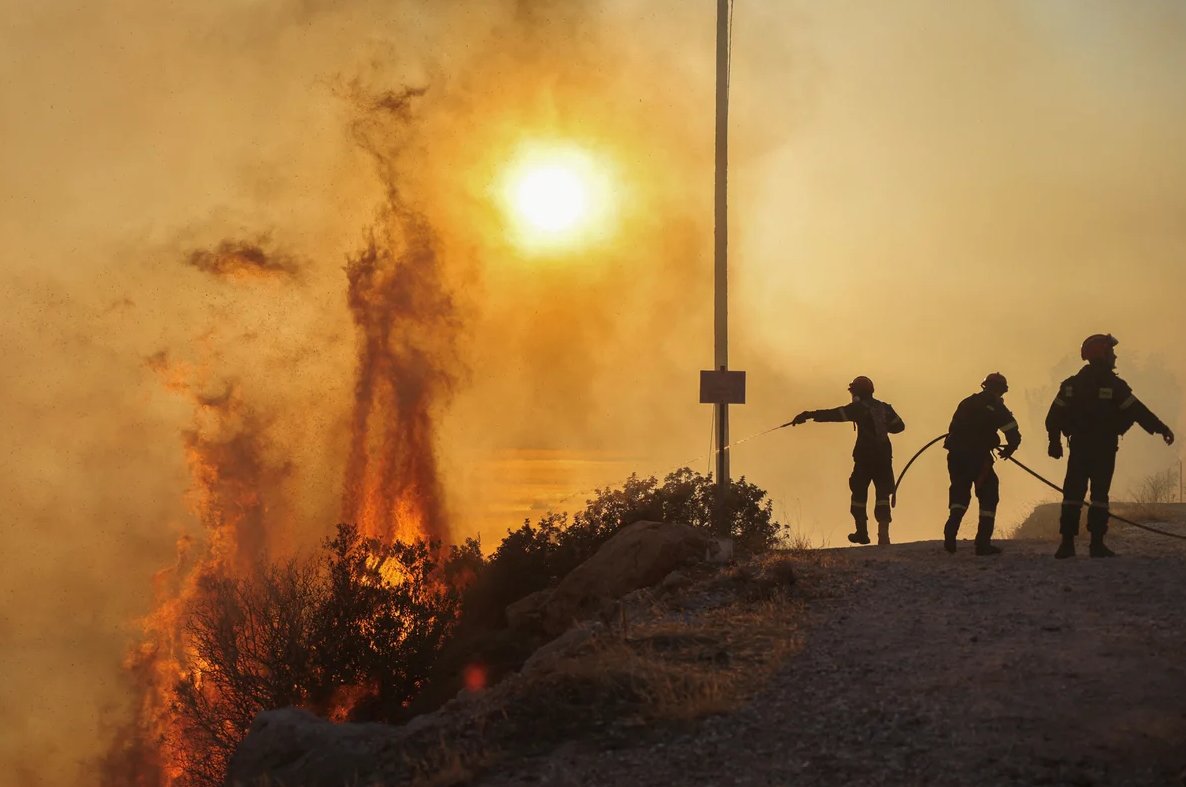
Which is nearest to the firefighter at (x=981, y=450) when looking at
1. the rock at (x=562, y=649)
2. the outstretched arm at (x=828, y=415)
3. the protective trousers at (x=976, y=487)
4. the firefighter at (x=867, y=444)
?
the protective trousers at (x=976, y=487)

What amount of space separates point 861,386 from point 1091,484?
161 inches

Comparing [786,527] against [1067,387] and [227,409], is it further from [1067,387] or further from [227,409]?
[227,409]

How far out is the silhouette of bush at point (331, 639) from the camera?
60.5 ft

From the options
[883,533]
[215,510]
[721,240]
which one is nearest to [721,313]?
[721,240]

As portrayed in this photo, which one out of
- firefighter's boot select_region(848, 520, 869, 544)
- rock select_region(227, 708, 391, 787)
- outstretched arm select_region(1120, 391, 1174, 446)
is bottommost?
rock select_region(227, 708, 391, 787)

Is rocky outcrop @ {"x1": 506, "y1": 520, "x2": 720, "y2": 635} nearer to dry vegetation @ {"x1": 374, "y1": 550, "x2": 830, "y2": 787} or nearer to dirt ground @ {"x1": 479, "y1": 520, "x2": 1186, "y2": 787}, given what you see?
dry vegetation @ {"x1": 374, "y1": 550, "x2": 830, "y2": 787}

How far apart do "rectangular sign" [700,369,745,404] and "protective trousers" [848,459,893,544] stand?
1.96 metres

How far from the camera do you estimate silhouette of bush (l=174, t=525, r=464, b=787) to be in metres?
18.4

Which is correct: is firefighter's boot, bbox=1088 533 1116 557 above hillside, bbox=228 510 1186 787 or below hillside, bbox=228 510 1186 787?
above

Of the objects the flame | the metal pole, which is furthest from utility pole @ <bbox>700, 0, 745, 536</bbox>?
the flame

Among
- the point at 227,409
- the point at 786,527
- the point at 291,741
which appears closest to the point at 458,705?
the point at 291,741

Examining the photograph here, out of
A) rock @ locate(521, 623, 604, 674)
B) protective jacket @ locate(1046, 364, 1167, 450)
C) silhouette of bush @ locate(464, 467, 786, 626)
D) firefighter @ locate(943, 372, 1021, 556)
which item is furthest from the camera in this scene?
silhouette of bush @ locate(464, 467, 786, 626)

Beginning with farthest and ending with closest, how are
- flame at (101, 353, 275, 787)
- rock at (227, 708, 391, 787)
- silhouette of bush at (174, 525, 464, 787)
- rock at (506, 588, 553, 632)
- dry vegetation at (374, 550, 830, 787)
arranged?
flame at (101, 353, 275, 787) → silhouette of bush at (174, 525, 464, 787) → rock at (506, 588, 553, 632) → rock at (227, 708, 391, 787) → dry vegetation at (374, 550, 830, 787)

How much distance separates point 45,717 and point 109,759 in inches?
3415
